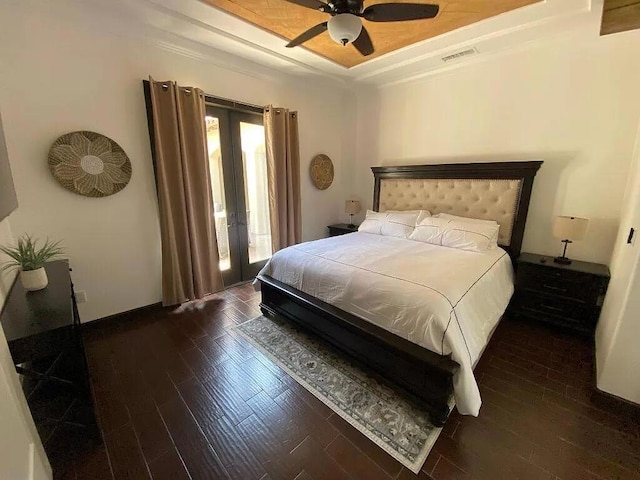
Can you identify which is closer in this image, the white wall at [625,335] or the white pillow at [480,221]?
the white wall at [625,335]

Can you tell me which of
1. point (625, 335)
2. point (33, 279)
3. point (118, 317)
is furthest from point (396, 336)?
point (118, 317)

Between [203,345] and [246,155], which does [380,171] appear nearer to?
[246,155]

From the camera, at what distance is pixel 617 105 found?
243 centimetres

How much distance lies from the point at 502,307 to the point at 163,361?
9.62 ft

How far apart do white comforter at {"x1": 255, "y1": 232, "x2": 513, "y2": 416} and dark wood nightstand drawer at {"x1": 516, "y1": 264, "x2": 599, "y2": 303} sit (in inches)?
5.8

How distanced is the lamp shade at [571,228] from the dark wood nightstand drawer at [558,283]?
34 centimetres

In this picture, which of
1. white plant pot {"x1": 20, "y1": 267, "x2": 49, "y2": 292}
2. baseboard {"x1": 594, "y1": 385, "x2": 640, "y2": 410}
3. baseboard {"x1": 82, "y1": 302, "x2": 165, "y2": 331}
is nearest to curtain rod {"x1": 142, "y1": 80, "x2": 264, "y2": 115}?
white plant pot {"x1": 20, "y1": 267, "x2": 49, "y2": 292}

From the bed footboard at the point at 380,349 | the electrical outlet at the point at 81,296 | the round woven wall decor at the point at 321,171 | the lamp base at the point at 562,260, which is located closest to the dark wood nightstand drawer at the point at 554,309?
the lamp base at the point at 562,260

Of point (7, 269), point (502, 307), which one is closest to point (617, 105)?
point (502, 307)

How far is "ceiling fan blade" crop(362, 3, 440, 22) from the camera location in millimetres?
1672

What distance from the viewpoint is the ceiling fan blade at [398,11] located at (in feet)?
5.49

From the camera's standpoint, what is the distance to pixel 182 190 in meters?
2.85

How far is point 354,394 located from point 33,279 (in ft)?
7.40

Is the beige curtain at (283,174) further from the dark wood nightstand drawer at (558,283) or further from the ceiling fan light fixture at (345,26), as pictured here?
the dark wood nightstand drawer at (558,283)
